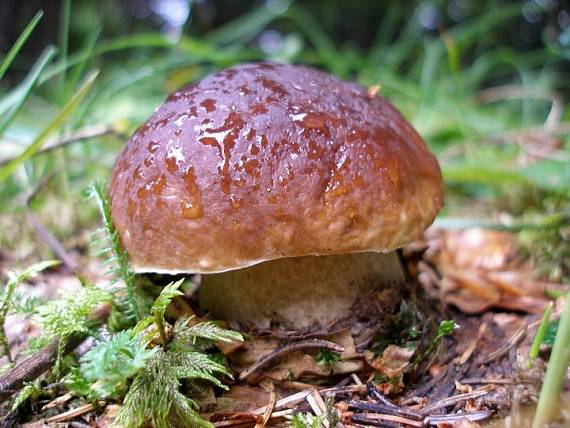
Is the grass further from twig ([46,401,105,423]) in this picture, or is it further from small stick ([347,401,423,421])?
twig ([46,401,105,423])

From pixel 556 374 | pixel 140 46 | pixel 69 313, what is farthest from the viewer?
pixel 140 46

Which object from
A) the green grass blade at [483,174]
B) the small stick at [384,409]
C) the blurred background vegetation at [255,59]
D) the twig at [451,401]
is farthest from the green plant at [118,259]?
the green grass blade at [483,174]

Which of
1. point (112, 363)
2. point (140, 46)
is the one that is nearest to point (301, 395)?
point (112, 363)

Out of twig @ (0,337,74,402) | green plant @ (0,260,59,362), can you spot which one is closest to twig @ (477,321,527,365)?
twig @ (0,337,74,402)

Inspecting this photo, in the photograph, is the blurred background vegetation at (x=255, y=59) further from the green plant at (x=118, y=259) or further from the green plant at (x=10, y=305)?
the green plant at (x=10, y=305)

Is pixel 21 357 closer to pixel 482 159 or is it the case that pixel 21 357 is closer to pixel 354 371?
pixel 354 371

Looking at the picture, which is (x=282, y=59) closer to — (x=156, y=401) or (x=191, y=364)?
(x=191, y=364)
